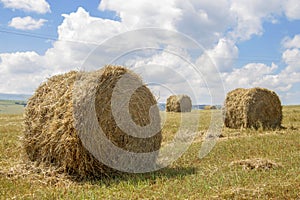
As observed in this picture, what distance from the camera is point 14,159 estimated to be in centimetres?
891

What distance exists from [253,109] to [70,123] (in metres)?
11.7

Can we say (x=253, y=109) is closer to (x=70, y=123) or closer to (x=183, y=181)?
(x=183, y=181)

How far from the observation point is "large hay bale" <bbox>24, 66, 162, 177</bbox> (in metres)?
7.44

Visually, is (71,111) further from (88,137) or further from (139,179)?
→ (139,179)

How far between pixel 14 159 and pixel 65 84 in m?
2.38

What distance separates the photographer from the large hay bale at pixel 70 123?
7.44m

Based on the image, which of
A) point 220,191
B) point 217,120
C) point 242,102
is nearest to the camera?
point 220,191

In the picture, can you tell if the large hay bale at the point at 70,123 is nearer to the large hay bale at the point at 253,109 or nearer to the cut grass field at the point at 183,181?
the cut grass field at the point at 183,181

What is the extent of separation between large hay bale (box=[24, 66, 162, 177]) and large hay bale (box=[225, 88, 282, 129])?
9411 millimetres

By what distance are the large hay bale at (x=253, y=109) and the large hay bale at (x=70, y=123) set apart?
9.41 meters

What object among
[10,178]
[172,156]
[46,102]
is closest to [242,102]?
[172,156]

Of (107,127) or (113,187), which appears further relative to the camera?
(107,127)

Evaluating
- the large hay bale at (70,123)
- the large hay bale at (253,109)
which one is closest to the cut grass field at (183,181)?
the large hay bale at (70,123)

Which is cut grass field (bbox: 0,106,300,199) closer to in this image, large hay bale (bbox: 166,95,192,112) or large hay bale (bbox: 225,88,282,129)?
large hay bale (bbox: 225,88,282,129)
